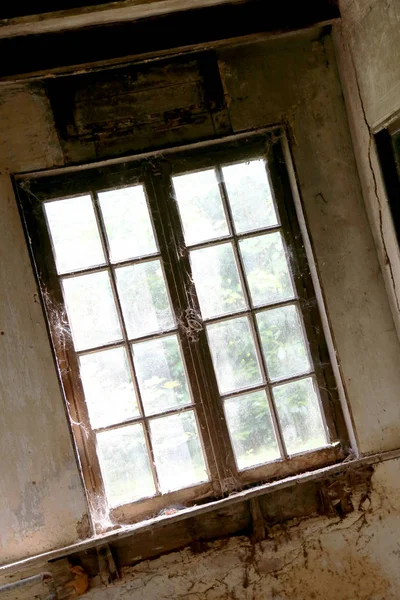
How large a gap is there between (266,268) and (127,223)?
26.3 inches

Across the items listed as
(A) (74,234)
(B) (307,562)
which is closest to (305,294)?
(A) (74,234)

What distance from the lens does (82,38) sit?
2.27 m

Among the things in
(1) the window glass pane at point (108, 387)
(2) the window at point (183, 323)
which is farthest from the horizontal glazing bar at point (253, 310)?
(1) the window glass pane at point (108, 387)

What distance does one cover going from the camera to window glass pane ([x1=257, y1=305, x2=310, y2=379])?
2541mm

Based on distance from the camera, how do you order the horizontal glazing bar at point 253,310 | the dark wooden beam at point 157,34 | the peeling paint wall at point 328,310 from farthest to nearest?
1. the horizontal glazing bar at point 253,310
2. the peeling paint wall at point 328,310
3. the dark wooden beam at point 157,34

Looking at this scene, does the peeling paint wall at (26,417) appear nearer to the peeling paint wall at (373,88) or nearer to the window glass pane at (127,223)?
the window glass pane at (127,223)

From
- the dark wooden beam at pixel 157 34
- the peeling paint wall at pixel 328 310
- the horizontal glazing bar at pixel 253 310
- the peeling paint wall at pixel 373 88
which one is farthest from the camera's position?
the horizontal glazing bar at pixel 253 310

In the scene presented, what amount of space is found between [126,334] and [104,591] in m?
1.10

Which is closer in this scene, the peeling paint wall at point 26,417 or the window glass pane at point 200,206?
the peeling paint wall at point 26,417

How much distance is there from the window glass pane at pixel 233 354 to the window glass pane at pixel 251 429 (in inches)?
2.9

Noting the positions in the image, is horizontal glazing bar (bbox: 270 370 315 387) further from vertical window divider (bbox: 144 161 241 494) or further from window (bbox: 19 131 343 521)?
vertical window divider (bbox: 144 161 241 494)

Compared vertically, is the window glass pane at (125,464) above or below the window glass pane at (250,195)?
below

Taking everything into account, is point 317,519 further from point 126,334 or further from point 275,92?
point 275,92

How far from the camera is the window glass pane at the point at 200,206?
8.29 feet
